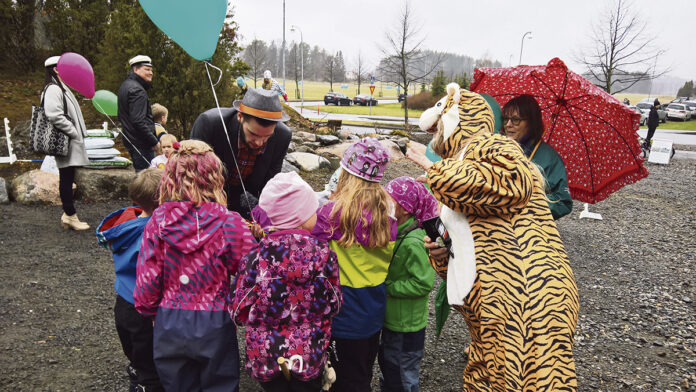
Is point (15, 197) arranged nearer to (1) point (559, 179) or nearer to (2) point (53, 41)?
(2) point (53, 41)

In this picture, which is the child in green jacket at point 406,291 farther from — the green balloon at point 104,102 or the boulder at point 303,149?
the boulder at point 303,149

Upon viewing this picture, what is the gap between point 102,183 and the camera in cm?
668

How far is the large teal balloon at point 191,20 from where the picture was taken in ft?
8.01

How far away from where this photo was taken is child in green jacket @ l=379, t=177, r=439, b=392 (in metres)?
2.33

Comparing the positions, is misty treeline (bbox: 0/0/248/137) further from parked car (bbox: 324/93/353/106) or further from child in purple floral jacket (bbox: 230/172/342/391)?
parked car (bbox: 324/93/353/106)

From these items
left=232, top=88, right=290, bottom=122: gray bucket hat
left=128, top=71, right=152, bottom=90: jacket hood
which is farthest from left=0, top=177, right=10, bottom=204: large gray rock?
left=232, top=88, right=290, bottom=122: gray bucket hat

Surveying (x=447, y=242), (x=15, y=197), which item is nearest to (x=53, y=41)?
(x=15, y=197)

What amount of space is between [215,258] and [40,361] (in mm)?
1925

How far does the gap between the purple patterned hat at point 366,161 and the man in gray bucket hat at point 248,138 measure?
0.75 meters

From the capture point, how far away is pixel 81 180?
6637mm

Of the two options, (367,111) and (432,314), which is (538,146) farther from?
(367,111)

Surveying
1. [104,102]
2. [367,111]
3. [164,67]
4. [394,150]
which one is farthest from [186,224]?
[367,111]

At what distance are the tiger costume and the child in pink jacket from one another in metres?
1.06

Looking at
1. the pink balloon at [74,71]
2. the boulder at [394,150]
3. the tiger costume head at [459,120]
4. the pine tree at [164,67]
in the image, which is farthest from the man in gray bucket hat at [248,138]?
the boulder at [394,150]
